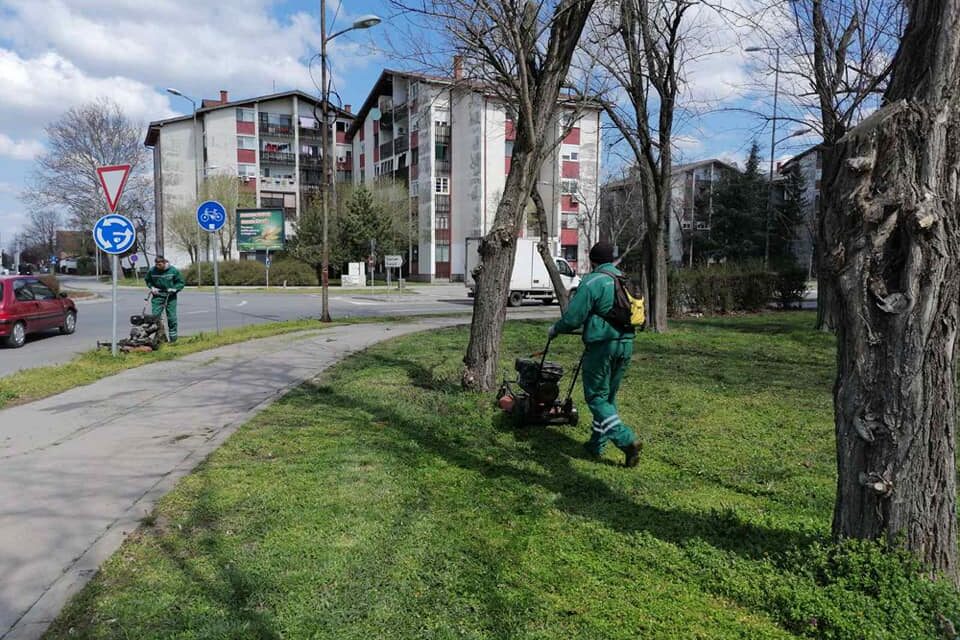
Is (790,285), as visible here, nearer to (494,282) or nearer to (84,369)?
(494,282)

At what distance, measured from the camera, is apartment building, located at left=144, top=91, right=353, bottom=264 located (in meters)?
60.7

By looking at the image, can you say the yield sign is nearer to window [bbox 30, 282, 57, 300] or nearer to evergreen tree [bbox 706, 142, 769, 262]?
window [bbox 30, 282, 57, 300]

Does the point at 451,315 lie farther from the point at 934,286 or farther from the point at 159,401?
the point at 934,286

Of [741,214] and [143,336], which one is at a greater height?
[741,214]

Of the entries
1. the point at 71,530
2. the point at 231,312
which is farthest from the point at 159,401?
the point at 231,312

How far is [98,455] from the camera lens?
5.62 meters

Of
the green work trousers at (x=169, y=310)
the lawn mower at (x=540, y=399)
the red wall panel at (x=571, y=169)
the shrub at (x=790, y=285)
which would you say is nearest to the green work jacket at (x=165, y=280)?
the green work trousers at (x=169, y=310)

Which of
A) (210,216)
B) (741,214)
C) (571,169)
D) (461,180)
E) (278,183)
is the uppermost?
(278,183)

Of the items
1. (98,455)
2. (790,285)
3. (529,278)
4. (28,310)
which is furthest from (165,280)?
(790,285)

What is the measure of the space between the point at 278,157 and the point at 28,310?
2092 inches

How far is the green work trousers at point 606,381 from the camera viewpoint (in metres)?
5.05

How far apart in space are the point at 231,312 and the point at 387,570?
21.7 m

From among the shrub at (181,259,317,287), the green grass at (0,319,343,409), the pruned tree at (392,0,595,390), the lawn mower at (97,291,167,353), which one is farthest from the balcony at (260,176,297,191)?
the pruned tree at (392,0,595,390)

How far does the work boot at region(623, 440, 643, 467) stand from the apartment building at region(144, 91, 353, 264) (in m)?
57.0
